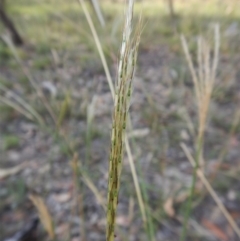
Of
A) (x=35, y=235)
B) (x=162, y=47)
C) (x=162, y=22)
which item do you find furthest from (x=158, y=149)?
(x=162, y=22)

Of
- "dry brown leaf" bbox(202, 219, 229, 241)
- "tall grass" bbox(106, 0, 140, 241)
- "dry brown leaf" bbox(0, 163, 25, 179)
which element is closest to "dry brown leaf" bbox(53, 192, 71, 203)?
"dry brown leaf" bbox(0, 163, 25, 179)

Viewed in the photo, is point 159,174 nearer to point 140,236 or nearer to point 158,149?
point 158,149

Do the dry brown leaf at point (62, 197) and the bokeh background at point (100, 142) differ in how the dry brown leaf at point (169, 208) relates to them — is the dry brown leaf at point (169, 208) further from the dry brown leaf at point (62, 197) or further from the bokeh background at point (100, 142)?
the dry brown leaf at point (62, 197)

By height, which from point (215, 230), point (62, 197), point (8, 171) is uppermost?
point (8, 171)

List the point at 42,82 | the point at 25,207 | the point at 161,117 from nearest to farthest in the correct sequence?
the point at 25,207, the point at 161,117, the point at 42,82

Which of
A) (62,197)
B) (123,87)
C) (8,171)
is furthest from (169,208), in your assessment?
(123,87)

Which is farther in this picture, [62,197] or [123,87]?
[62,197]

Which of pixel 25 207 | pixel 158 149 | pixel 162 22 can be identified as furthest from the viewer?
pixel 162 22

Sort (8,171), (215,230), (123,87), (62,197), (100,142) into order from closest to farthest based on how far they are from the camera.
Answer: (123,87), (8,171), (215,230), (62,197), (100,142)

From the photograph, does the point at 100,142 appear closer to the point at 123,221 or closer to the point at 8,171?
the point at 123,221
